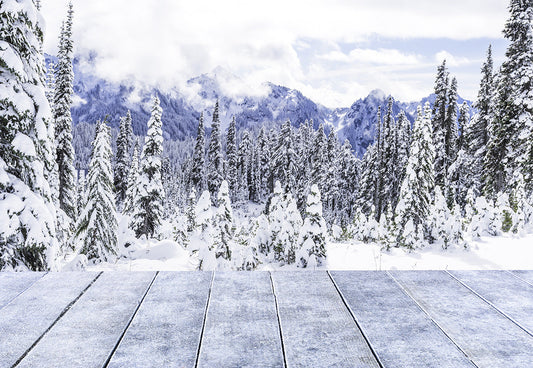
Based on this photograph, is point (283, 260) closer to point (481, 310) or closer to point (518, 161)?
point (518, 161)

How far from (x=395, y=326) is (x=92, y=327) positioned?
Answer: 2.06 m

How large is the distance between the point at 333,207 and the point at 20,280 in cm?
5957

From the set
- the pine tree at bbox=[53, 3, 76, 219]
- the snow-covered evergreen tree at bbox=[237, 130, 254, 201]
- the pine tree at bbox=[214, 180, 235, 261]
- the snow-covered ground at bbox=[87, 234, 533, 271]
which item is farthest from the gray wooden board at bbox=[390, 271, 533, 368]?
the snow-covered evergreen tree at bbox=[237, 130, 254, 201]

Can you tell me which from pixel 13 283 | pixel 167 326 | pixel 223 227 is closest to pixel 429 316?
pixel 167 326

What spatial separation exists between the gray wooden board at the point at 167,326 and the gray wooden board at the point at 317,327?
60 cm

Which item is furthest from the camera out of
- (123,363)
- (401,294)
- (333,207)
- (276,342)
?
(333,207)

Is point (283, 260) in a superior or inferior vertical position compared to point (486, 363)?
inferior

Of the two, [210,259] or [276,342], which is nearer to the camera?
[276,342]

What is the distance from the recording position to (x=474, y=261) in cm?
1551

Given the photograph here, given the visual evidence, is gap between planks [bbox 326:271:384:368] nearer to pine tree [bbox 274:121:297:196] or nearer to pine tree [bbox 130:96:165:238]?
pine tree [bbox 130:96:165:238]

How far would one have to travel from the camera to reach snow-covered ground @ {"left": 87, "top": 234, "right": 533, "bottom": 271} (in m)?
14.6

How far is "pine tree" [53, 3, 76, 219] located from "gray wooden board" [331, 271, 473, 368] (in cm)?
2609

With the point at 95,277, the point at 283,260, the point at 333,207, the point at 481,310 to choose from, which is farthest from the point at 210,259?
the point at 333,207

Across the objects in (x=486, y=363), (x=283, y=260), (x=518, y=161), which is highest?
(x=518, y=161)
